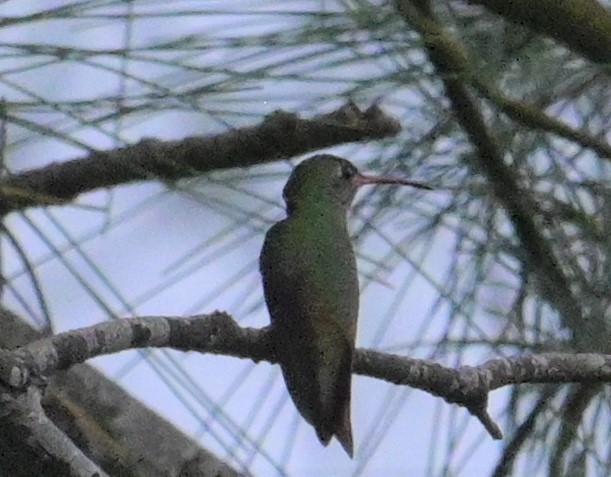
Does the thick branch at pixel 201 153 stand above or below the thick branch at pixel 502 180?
below

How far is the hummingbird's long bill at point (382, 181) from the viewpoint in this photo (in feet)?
2.89

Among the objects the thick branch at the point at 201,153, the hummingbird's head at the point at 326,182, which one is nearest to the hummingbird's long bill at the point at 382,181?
the hummingbird's head at the point at 326,182

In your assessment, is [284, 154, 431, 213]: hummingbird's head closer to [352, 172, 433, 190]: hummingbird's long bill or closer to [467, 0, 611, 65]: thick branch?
[352, 172, 433, 190]: hummingbird's long bill

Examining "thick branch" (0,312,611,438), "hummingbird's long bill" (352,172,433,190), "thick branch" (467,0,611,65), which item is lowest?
"thick branch" (0,312,611,438)

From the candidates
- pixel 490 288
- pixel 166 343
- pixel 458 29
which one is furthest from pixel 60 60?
pixel 490 288

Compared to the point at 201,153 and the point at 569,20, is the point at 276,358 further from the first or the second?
the point at 569,20

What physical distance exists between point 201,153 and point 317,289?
12 cm

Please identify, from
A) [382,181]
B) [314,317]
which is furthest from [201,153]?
[382,181]

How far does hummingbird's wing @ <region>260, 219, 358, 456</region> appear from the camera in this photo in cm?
69

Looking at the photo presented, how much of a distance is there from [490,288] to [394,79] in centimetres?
28

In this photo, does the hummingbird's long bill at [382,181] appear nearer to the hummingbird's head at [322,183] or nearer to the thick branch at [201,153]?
the hummingbird's head at [322,183]

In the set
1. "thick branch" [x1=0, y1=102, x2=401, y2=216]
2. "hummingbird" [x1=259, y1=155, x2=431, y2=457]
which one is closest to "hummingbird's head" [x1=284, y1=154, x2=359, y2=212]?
"hummingbird" [x1=259, y1=155, x2=431, y2=457]

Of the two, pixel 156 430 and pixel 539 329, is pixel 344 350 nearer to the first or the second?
pixel 156 430

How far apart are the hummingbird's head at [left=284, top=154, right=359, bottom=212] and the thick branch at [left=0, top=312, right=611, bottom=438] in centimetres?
19
